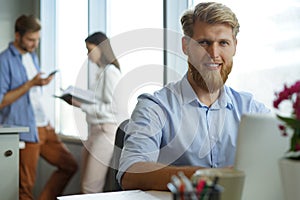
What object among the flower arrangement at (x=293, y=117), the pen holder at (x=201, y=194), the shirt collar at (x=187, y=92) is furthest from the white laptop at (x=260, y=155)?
the shirt collar at (x=187, y=92)

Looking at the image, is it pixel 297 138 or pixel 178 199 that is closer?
pixel 178 199

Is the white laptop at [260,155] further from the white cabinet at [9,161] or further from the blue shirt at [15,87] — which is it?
the blue shirt at [15,87]

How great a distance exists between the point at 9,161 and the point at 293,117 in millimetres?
2105

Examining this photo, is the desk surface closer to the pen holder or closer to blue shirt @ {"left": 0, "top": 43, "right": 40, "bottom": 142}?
the pen holder

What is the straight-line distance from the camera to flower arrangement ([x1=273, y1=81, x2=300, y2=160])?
30.7 inches

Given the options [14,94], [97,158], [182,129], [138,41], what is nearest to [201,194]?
[182,129]

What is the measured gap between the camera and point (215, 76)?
1.59m

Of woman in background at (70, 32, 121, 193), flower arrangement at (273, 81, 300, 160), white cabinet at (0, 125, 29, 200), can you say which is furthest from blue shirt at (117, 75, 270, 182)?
woman in background at (70, 32, 121, 193)

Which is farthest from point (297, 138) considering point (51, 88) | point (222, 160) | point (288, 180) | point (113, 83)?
point (51, 88)

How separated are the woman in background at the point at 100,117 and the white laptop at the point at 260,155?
6.84ft

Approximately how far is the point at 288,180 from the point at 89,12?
3350mm

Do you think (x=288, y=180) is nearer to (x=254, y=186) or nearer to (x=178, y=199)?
(x=254, y=186)

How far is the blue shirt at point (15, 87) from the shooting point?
11.2 ft

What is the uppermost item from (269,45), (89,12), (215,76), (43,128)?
(89,12)
